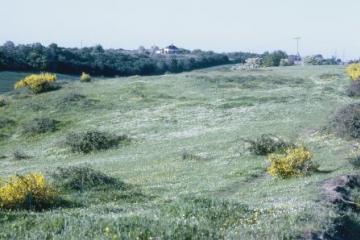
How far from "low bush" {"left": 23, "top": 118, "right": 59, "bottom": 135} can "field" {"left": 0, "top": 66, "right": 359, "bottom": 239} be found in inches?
25.7

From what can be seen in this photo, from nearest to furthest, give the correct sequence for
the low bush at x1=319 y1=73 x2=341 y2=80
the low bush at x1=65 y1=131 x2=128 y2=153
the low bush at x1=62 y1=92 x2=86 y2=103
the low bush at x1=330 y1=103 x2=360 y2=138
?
the low bush at x1=330 y1=103 x2=360 y2=138 → the low bush at x1=65 y1=131 x2=128 y2=153 → the low bush at x1=62 y1=92 x2=86 y2=103 → the low bush at x1=319 y1=73 x2=341 y2=80

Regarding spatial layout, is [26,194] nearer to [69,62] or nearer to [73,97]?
[73,97]

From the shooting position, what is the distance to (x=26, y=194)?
688 inches

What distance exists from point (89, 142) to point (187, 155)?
10027 millimetres

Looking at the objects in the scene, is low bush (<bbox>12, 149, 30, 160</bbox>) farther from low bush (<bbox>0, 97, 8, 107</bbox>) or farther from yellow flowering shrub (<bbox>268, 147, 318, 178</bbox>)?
low bush (<bbox>0, 97, 8, 107</bbox>)

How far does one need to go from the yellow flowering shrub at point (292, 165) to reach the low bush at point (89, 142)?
55.9ft

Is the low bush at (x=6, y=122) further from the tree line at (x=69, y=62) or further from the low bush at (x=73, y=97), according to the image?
the tree line at (x=69, y=62)

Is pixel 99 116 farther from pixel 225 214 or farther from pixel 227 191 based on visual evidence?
pixel 225 214

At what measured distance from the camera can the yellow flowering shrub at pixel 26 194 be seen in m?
16.9

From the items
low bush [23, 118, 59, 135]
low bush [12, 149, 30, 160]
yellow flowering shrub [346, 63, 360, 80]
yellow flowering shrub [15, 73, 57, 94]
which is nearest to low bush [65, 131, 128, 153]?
low bush [12, 149, 30, 160]

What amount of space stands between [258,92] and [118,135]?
21.6 m

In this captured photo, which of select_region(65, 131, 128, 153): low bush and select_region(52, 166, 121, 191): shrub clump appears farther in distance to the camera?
select_region(65, 131, 128, 153): low bush

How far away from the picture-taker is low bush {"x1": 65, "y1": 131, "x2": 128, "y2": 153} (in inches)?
1542

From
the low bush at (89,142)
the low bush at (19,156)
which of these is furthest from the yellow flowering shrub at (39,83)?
the low bush at (19,156)
